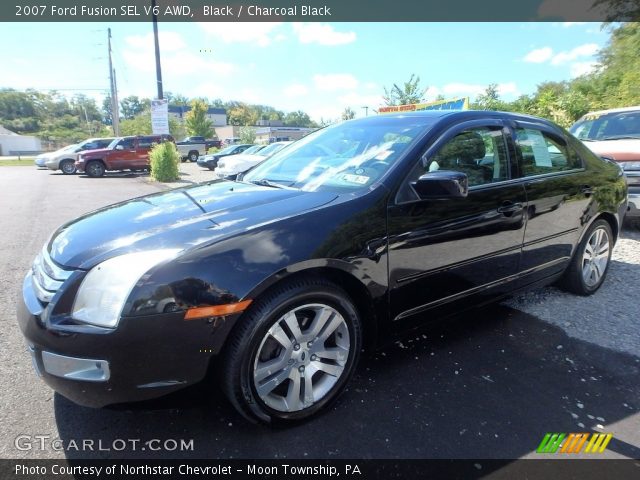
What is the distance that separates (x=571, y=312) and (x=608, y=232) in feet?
3.29

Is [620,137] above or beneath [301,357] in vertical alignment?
above

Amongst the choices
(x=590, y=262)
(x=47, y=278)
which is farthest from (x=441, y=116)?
(x=47, y=278)

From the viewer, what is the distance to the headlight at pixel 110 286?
1.78 m

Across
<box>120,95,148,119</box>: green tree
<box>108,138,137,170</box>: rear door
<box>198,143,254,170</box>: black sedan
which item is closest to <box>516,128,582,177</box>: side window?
<box>108,138,137,170</box>: rear door

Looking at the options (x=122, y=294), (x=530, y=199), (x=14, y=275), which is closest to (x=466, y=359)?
(x=530, y=199)

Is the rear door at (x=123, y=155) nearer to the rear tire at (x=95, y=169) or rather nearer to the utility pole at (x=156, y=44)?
the rear tire at (x=95, y=169)

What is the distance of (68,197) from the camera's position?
10969 mm

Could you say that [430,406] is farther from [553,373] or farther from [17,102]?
[17,102]

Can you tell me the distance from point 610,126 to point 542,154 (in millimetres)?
4952

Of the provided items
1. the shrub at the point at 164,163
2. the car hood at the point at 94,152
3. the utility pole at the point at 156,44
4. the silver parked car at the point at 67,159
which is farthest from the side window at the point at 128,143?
the shrub at the point at 164,163

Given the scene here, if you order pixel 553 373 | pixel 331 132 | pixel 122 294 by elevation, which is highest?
pixel 331 132

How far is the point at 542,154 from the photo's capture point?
3.35 metres

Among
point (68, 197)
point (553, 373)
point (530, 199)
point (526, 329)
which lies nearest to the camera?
point (553, 373)

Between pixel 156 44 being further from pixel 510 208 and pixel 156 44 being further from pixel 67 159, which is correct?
pixel 510 208
